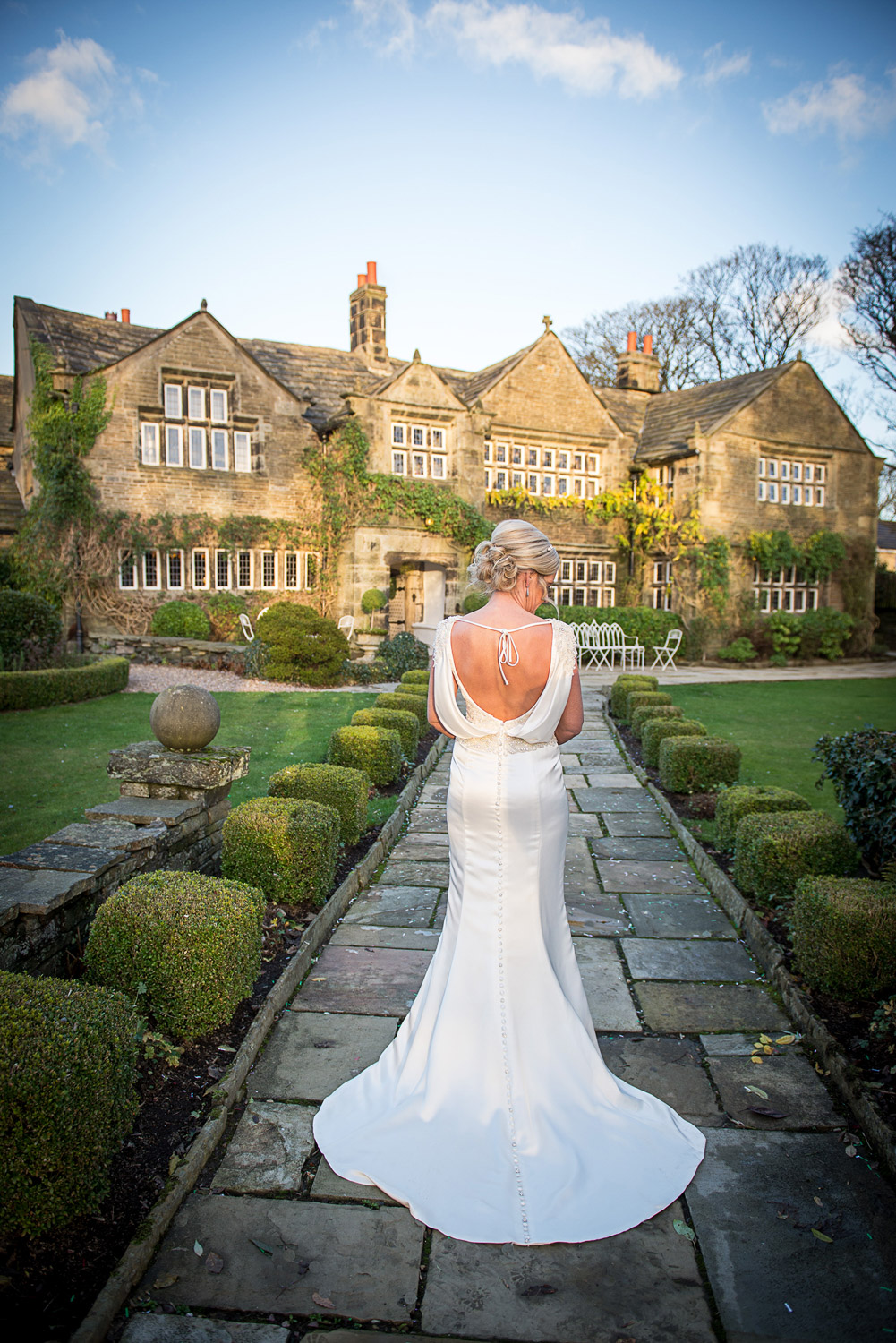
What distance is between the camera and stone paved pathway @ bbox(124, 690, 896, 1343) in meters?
2.15

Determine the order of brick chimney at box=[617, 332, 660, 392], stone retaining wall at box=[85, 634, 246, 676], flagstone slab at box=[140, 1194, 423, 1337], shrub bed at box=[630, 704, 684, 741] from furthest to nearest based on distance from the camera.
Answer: brick chimney at box=[617, 332, 660, 392]
stone retaining wall at box=[85, 634, 246, 676]
shrub bed at box=[630, 704, 684, 741]
flagstone slab at box=[140, 1194, 423, 1337]

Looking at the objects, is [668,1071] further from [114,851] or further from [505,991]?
[114,851]

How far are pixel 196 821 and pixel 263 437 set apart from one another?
16.3 meters

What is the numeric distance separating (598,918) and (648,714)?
5296mm

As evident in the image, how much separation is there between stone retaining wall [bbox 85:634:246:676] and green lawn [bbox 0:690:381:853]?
10.1 ft

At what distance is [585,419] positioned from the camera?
22.4m

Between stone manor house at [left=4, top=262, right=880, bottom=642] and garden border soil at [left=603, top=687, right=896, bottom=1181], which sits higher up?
stone manor house at [left=4, top=262, right=880, bottom=642]

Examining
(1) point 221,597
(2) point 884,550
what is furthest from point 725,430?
(2) point 884,550

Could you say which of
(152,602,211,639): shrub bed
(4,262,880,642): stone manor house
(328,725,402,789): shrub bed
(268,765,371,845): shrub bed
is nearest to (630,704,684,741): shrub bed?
(328,725,402,789): shrub bed

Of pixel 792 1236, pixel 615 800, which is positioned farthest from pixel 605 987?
pixel 615 800

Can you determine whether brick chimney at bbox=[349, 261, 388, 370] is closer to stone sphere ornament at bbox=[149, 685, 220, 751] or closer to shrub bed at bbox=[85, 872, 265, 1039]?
stone sphere ornament at bbox=[149, 685, 220, 751]

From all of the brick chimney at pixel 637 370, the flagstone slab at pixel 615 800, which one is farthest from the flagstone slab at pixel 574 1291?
the brick chimney at pixel 637 370

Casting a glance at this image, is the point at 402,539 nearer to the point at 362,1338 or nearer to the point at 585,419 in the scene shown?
the point at 585,419

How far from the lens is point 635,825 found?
6.85m
